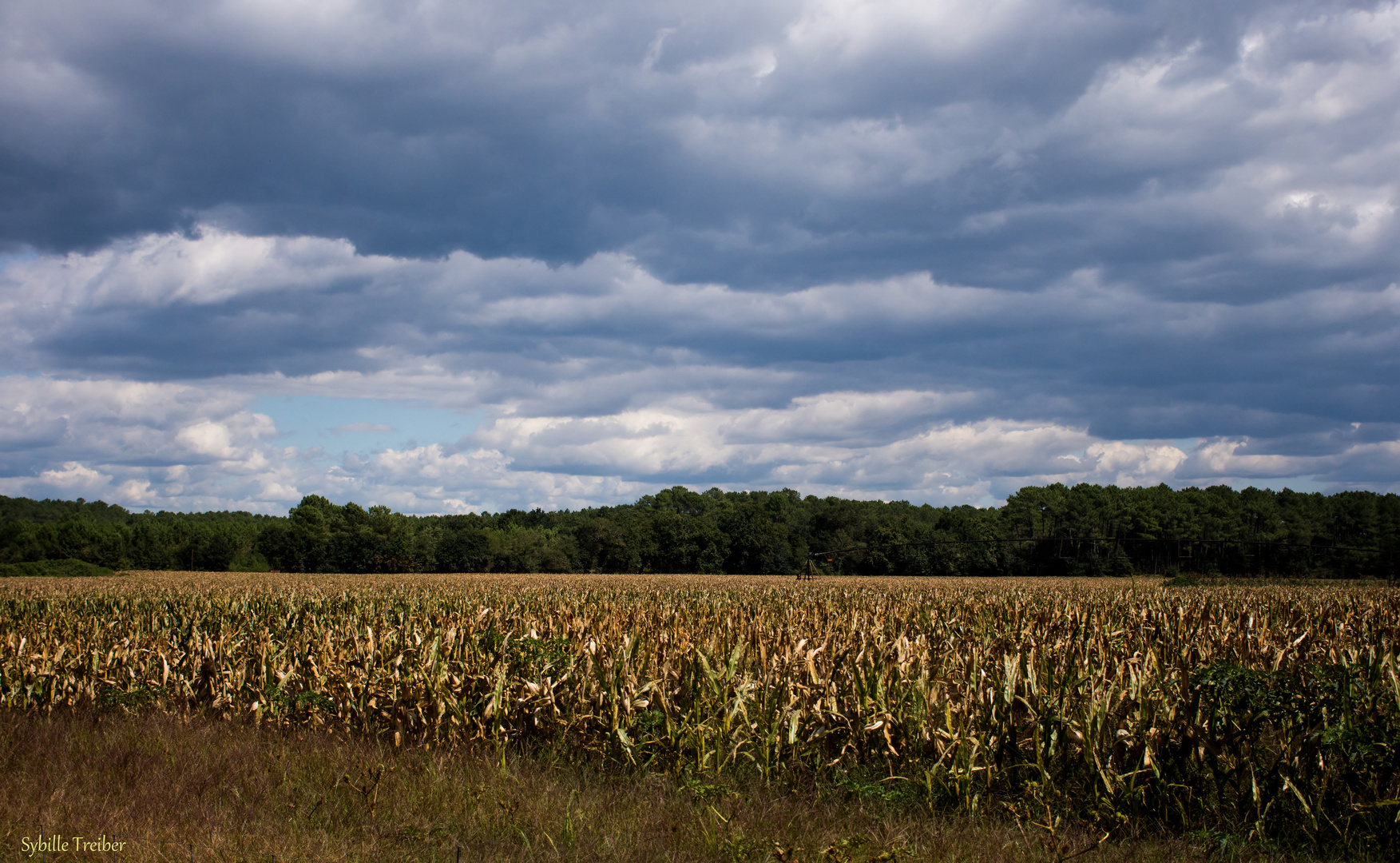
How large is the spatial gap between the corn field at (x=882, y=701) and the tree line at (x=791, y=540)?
2719 inches

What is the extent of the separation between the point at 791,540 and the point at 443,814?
344 ft

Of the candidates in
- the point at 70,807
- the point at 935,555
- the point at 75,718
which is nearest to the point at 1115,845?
the point at 70,807

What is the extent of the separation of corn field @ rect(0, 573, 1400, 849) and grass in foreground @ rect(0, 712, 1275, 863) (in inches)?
15.3

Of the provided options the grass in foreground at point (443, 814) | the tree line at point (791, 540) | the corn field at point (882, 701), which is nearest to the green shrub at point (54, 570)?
the tree line at point (791, 540)

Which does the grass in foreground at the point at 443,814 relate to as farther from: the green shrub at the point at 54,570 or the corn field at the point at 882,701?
the green shrub at the point at 54,570

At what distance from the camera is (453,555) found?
89.8m

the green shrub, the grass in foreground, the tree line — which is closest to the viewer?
the grass in foreground

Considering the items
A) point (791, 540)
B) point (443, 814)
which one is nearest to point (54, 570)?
point (443, 814)

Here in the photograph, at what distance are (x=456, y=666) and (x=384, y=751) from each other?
1.41 m

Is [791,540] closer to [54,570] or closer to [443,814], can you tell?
[54,570]

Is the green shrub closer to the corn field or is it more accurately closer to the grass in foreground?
the corn field

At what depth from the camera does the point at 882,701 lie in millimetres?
7363

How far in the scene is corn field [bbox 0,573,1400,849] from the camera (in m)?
5.96

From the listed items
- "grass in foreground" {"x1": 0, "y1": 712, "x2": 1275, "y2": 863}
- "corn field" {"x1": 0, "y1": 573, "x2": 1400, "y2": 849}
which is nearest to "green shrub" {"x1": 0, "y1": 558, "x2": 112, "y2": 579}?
"corn field" {"x1": 0, "y1": 573, "x2": 1400, "y2": 849}
